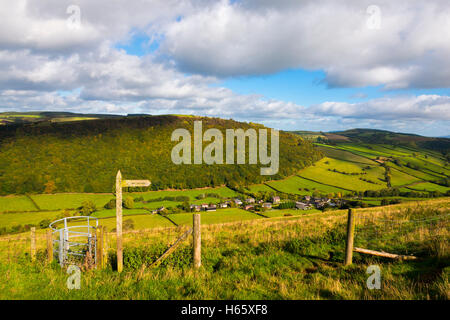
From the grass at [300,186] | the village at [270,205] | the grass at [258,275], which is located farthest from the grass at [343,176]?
the grass at [258,275]

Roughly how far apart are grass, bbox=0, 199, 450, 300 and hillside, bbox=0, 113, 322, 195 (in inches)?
3389

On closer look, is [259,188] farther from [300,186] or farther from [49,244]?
[49,244]

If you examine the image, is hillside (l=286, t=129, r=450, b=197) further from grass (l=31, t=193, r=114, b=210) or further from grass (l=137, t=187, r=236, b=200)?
grass (l=31, t=193, r=114, b=210)

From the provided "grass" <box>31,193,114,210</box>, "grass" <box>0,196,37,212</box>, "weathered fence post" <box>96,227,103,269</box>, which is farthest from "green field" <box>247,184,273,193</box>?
"weathered fence post" <box>96,227,103,269</box>

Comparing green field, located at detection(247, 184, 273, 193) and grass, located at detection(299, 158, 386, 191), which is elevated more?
grass, located at detection(299, 158, 386, 191)

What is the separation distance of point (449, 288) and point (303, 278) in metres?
3.18

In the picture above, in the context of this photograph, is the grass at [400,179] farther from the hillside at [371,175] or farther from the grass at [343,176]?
the grass at [343,176]

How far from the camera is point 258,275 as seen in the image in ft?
23.3

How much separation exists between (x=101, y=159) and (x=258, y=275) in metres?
112

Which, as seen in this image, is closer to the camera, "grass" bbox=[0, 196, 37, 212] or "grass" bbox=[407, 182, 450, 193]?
"grass" bbox=[0, 196, 37, 212]

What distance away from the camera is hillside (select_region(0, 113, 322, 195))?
87.1 m

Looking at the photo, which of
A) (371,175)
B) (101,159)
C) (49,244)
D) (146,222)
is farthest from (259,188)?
(49,244)

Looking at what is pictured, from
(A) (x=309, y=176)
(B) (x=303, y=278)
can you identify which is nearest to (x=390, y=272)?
(B) (x=303, y=278)
